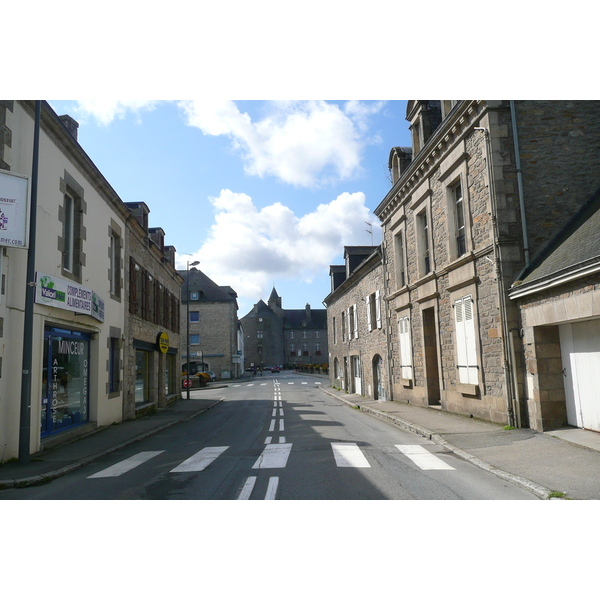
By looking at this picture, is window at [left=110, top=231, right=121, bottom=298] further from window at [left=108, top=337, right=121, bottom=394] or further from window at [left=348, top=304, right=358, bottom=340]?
window at [left=348, top=304, right=358, bottom=340]

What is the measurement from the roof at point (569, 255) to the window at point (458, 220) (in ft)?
8.99

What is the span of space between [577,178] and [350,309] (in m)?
16.9

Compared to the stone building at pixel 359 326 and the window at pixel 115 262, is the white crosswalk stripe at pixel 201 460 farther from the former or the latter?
the stone building at pixel 359 326

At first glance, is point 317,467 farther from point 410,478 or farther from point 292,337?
point 292,337

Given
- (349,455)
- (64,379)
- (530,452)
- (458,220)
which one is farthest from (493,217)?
(64,379)

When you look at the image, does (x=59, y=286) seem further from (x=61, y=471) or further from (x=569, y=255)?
(x=569, y=255)

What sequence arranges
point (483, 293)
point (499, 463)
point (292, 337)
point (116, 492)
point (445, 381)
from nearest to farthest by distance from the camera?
point (116, 492) < point (499, 463) < point (483, 293) < point (445, 381) < point (292, 337)

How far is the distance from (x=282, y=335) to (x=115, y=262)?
88223 millimetres

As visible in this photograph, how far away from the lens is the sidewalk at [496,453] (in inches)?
239

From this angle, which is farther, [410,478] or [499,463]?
[499,463]

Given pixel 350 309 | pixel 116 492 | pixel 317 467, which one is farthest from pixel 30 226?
pixel 350 309

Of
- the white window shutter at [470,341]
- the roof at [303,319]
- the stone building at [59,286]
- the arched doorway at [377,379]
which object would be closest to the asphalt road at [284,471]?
the stone building at [59,286]

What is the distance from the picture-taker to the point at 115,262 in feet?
51.3

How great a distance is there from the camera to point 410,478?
647 cm
